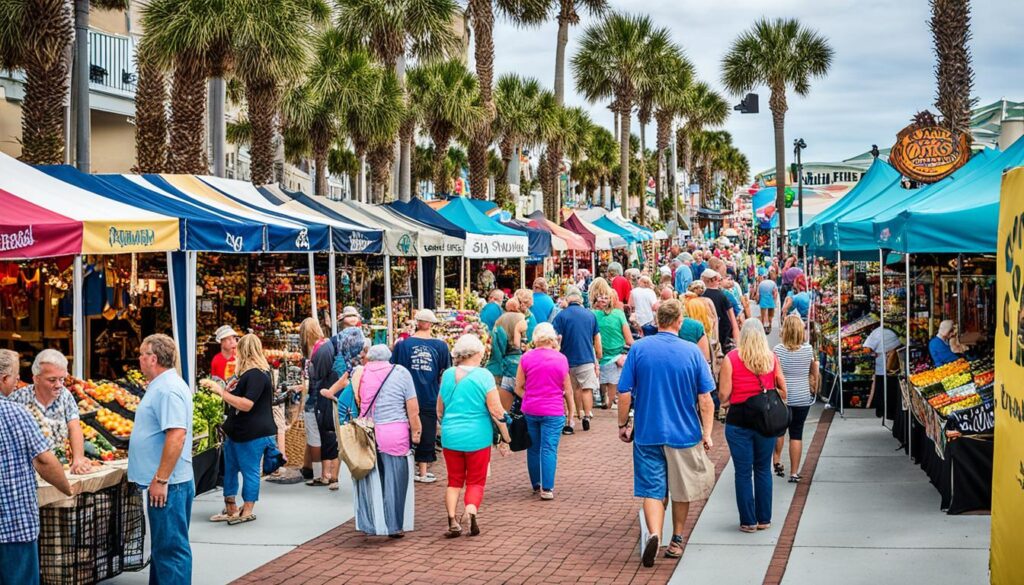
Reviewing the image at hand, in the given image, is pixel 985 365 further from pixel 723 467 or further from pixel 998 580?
pixel 998 580

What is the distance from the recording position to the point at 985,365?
33.3 feet

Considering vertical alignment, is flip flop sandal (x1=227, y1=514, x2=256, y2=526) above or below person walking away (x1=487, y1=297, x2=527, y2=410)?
below

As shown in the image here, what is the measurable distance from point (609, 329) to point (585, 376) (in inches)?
46.8

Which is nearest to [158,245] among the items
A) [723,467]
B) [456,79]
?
[723,467]

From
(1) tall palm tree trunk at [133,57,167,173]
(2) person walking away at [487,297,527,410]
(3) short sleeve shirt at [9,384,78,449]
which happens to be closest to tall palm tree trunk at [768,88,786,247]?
(1) tall palm tree trunk at [133,57,167,173]

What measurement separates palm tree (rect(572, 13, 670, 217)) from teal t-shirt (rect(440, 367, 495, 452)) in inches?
1482

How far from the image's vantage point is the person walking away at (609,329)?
14.5m

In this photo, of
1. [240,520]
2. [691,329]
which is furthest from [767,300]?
[240,520]

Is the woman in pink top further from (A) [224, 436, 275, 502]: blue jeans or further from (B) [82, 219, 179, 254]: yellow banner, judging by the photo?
(B) [82, 219, 179, 254]: yellow banner

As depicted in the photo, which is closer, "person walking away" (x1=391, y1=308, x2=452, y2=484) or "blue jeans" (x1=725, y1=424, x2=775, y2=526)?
"blue jeans" (x1=725, y1=424, x2=775, y2=526)

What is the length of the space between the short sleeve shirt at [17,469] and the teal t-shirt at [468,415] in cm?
344

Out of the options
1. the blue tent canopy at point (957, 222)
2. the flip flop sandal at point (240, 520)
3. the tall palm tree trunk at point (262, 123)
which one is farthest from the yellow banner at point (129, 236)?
the tall palm tree trunk at point (262, 123)

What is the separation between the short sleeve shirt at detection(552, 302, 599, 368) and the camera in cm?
1329

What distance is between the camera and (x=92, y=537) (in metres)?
6.88
